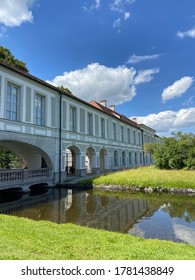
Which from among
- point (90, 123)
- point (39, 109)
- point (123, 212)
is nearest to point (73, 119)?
point (90, 123)

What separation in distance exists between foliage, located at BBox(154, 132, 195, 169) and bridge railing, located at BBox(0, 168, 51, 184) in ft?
37.1

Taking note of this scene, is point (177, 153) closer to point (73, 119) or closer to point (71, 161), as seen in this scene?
point (73, 119)

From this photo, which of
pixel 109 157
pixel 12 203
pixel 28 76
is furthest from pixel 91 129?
pixel 12 203

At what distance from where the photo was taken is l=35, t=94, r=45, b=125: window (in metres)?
16.1

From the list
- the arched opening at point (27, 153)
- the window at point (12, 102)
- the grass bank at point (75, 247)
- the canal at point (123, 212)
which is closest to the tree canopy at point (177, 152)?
the canal at point (123, 212)

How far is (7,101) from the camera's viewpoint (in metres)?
13.7

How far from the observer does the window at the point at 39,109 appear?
635 inches

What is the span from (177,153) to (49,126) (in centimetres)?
1226

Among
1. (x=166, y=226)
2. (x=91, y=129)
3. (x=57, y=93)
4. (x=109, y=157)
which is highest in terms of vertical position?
(x=57, y=93)

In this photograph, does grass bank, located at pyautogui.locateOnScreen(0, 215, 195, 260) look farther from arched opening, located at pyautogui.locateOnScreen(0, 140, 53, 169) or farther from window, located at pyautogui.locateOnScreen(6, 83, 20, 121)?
arched opening, located at pyautogui.locateOnScreen(0, 140, 53, 169)

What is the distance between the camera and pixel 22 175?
13938mm

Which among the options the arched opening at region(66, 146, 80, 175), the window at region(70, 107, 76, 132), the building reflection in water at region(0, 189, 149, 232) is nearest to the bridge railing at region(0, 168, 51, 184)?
the building reflection in water at region(0, 189, 149, 232)

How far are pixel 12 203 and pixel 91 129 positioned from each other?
13367 mm
